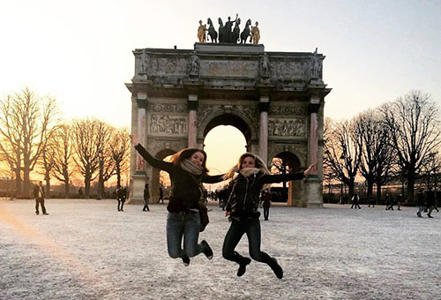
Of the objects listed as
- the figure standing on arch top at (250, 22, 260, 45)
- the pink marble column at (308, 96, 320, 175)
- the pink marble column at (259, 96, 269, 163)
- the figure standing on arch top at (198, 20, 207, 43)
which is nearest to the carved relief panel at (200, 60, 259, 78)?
the pink marble column at (259, 96, 269, 163)

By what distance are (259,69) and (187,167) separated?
107 feet

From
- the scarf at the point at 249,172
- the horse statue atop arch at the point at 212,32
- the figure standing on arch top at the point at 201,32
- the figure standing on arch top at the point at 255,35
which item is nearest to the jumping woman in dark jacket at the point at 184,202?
the scarf at the point at 249,172

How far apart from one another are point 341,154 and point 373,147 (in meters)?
3.69

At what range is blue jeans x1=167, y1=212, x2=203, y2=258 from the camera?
5.26 meters

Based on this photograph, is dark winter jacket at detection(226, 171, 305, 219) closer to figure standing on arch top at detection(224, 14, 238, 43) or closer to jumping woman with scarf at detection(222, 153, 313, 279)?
jumping woman with scarf at detection(222, 153, 313, 279)

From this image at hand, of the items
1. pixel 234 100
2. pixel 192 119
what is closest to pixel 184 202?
pixel 192 119

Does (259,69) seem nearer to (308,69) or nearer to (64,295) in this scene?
(308,69)

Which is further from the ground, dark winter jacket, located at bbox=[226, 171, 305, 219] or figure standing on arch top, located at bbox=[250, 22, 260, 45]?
figure standing on arch top, located at bbox=[250, 22, 260, 45]

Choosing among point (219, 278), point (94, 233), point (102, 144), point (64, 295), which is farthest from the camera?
point (102, 144)

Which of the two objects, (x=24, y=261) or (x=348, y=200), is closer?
(x=24, y=261)

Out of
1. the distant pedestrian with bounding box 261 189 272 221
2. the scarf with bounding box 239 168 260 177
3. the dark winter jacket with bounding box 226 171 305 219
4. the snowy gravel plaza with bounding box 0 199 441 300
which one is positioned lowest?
the snowy gravel plaza with bounding box 0 199 441 300

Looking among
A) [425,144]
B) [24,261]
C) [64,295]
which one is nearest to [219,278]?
[64,295]

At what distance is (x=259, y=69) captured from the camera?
36.8 metres

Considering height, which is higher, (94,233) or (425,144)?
(425,144)
